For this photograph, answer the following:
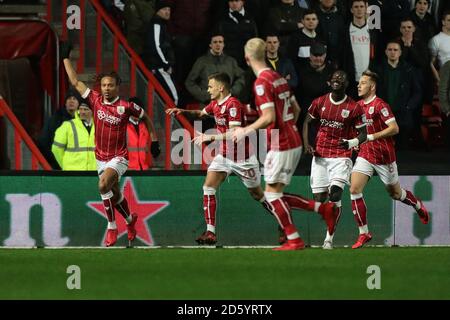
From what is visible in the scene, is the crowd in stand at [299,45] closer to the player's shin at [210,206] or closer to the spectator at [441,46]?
the spectator at [441,46]

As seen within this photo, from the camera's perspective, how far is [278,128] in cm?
1373

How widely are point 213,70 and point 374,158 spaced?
2884mm

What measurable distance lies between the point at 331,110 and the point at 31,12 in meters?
4.90

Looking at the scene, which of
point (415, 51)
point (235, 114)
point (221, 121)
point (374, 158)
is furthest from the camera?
point (415, 51)

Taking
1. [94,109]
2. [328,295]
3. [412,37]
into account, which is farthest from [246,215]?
[328,295]

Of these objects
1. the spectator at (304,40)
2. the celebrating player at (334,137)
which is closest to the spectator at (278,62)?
the spectator at (304,40)

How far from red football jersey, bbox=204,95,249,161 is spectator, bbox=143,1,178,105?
2.60 meters

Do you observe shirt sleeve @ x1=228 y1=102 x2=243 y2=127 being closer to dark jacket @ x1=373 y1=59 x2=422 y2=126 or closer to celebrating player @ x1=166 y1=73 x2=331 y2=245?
celebrating player @ x1=166 y1=73 x2=331 y2=245

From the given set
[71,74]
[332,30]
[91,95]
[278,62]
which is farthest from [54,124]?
[332,30]

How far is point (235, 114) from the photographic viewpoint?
605 inches

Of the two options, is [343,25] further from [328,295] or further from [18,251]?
[328,295]

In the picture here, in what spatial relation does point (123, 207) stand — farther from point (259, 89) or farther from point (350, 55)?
point (350, 55)
